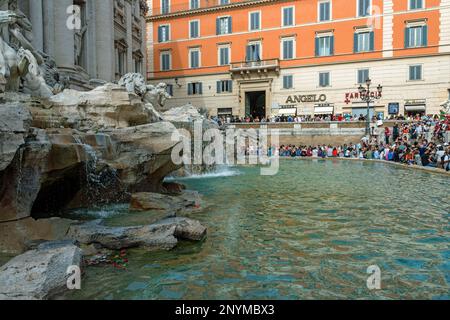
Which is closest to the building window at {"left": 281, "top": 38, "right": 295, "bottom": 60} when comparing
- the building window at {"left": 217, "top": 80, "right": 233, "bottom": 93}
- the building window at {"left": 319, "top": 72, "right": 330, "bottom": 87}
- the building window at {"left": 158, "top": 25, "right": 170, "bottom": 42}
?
the building window at {"left": 319, "top": 72, "right": 330, "bottom": 87}

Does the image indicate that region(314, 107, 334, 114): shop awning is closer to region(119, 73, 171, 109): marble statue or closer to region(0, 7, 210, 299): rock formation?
region(119, 73, 171, 109): marble statue

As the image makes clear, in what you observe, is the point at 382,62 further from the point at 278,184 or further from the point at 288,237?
the point at 288,237

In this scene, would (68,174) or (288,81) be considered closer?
(68,174)

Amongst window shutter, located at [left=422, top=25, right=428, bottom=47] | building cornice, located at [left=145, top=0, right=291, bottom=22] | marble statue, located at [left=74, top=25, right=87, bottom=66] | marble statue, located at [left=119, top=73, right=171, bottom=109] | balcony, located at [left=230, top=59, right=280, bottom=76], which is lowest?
marble statue, located at [left=119, top=73, right=171, bottom=109]

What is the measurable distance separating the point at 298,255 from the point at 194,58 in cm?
4016

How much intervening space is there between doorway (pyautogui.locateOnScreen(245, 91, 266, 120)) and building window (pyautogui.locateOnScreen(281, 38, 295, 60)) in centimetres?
497

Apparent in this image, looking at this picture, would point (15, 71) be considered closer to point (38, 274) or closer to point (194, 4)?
point (38, 274)

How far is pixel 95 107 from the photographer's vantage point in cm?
970

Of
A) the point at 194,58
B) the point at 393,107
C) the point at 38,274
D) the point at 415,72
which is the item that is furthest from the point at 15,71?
the point at 194,58

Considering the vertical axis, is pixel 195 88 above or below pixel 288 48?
below

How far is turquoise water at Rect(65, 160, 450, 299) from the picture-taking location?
13.3 feet

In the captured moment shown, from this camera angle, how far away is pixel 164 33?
44.1 meters
